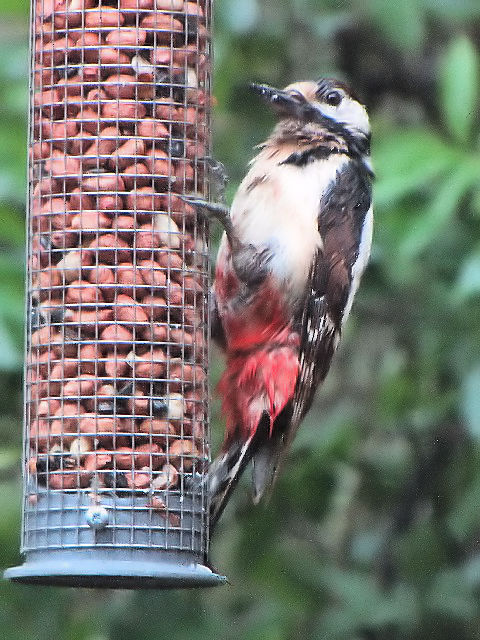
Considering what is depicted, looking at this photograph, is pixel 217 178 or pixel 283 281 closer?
pixel 217 178

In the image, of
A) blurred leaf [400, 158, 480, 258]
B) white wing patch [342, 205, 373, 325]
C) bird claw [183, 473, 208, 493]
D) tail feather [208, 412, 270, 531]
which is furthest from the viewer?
white wing patch [342, 205, 373, 325]

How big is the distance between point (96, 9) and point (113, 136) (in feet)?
1.43

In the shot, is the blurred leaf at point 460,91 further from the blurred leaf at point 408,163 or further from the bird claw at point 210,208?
the bird claw at point 210,208

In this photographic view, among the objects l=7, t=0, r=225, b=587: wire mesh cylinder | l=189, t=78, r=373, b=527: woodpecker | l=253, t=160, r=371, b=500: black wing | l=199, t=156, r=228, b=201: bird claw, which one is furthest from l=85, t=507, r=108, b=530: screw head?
l=199, t=156, r=228, b=201: bird claw

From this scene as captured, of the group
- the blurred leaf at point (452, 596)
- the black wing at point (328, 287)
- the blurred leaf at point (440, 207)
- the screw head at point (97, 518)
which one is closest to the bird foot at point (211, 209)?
the black wing at point (328, 287)

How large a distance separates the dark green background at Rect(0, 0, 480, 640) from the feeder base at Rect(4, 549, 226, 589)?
71 cm

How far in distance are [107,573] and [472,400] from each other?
5.91ft

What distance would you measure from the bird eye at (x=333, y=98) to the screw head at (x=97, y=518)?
2104mm

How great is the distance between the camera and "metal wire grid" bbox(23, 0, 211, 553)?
4816 millimetres

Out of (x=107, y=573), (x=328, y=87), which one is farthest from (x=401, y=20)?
(x=107, y=573)

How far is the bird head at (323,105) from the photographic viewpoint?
19.4 feet

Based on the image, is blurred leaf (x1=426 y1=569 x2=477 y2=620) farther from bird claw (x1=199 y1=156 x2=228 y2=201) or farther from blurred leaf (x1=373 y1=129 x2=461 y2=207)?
bird claw (x1=199 y1=156 x2=228 y2=201)

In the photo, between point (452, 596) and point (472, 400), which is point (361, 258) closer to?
point (472, 400)

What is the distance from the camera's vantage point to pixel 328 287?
5691mm
